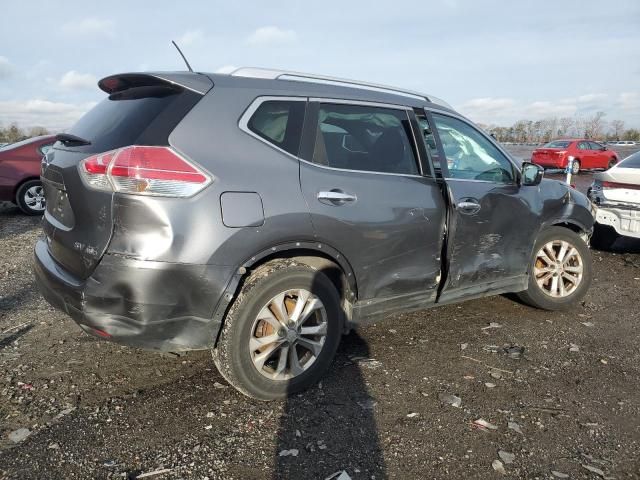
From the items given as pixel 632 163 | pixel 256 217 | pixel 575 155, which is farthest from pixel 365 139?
pixel 575 155

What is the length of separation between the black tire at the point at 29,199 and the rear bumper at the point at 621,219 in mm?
9703

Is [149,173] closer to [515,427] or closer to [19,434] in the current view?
[19,434]

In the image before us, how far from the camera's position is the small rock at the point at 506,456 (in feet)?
8.32

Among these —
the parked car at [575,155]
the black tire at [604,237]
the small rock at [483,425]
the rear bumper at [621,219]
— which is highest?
the rear bumper at [621,219]

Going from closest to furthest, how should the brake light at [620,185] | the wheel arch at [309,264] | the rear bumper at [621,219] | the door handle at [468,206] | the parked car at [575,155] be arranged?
the wheel arch at [309,264], the door handle at [468,206], the rear bumper at [621,219], the brake light at [620,185], the parked car at [575,155]

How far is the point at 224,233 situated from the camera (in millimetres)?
2648

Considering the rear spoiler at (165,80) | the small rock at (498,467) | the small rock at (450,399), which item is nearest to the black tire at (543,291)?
the small rock at (450,399)

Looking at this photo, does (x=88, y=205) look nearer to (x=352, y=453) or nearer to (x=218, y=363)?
(x=218, y=363)

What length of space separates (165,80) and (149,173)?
637mm

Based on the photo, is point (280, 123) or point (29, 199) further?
point (29, 199)

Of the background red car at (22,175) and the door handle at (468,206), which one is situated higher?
the door handle at (468,206)

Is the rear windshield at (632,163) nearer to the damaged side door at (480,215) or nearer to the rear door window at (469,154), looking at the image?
the damaged side door at (480,215)

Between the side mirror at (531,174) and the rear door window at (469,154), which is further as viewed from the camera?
the side mirror at (531,174)

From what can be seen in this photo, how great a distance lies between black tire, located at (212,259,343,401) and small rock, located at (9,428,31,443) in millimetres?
1052
